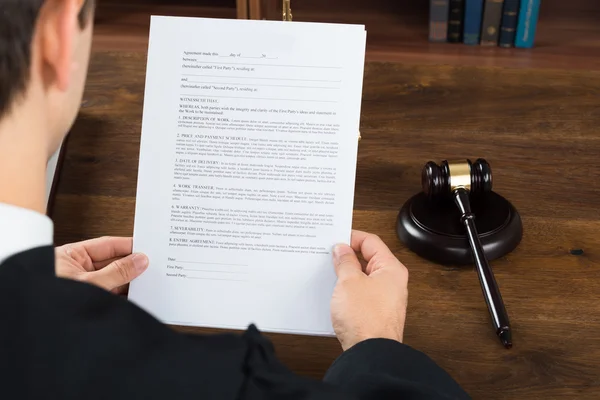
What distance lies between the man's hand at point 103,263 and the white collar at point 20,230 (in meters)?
0.37

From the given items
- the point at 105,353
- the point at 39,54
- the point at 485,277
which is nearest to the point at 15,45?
the point at 39,54

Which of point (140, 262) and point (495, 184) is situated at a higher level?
point (495, 184)

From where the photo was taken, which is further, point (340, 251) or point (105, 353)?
point (340, 251)

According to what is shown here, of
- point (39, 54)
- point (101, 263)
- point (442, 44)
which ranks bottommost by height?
point (101, 263)

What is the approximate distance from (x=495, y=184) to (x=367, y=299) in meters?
0.39

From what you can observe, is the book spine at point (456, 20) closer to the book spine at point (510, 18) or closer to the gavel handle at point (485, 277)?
the book spine at point (510, 18)

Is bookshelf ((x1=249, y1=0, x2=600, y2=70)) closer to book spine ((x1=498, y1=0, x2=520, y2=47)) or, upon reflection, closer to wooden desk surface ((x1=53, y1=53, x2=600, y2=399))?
book spine ((x1=498, y1=0, x2=520, y2=47))

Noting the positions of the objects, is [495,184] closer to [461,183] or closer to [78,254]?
[461,183]

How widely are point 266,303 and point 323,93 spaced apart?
0.92 feet

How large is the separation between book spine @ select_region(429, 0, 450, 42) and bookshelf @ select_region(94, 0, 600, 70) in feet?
0.08

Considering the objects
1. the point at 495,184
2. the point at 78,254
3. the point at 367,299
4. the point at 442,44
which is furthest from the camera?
the point at 442,44

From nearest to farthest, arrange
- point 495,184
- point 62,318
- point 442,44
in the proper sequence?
point 62,318, point 495,184, point 442,44

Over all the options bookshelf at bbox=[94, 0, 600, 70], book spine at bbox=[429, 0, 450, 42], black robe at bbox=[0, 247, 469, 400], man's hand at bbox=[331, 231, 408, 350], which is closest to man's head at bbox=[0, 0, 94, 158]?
black robe at bbox=[0, 247, 469, 400]

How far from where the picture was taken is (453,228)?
1.16 metres
